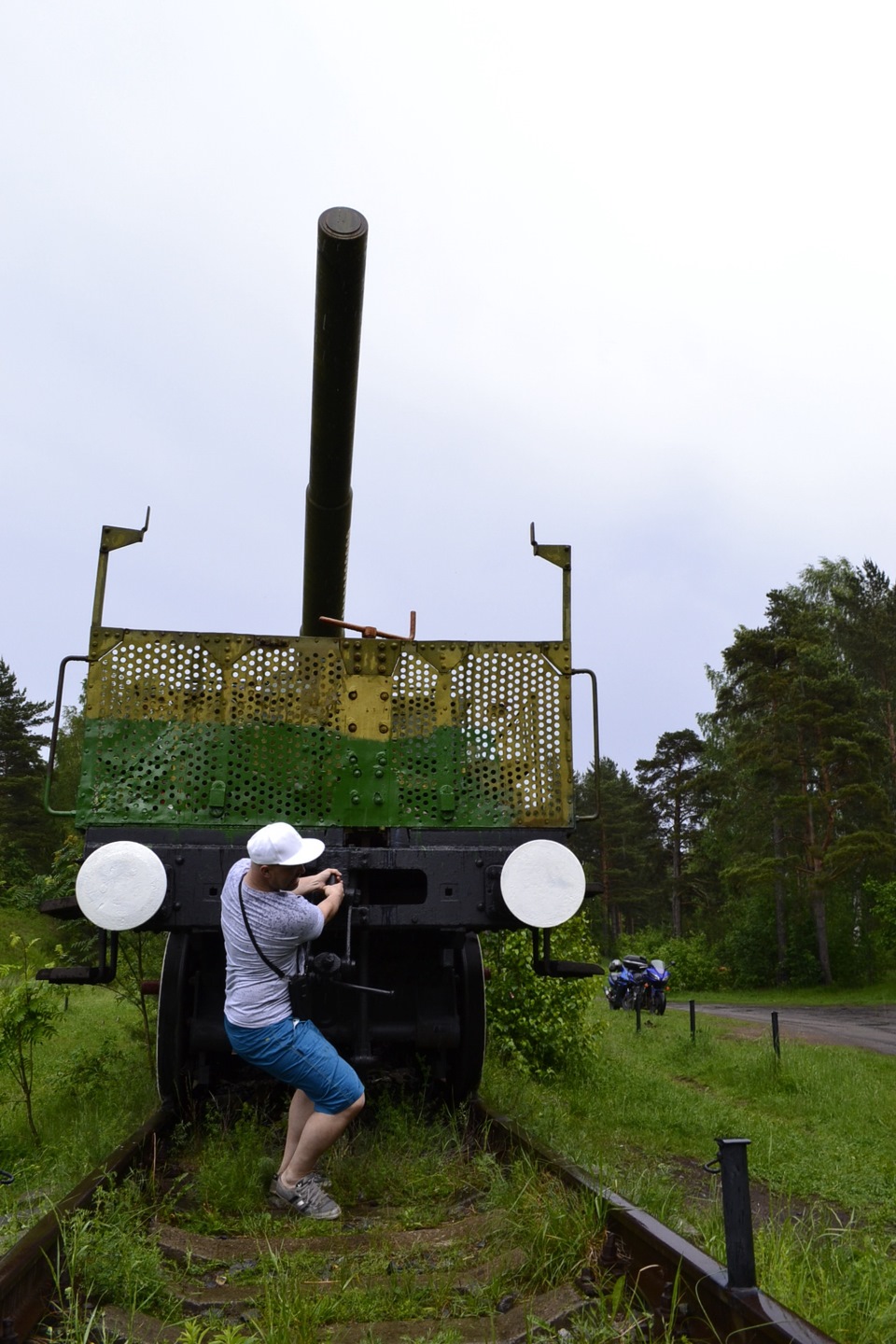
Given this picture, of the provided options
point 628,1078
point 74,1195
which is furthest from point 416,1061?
point 628,1078

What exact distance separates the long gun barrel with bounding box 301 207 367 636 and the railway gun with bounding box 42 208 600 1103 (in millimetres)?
17

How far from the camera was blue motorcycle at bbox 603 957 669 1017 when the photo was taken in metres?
18.9

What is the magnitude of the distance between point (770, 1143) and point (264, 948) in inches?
156

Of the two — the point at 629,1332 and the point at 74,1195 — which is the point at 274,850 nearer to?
the point at 74,1195

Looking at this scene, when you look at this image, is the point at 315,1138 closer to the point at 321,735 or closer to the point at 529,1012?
the point at 321,735

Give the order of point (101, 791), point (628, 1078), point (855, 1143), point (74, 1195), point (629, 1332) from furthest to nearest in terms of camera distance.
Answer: point (628, 1078) < point (855, 1143) < point (101, 791) < point (74, 1195) < point (629, 1332)

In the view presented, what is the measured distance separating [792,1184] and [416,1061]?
2.12 meters

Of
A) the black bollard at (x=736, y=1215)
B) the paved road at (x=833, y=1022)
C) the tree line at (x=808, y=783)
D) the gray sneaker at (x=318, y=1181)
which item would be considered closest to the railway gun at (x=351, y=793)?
the gray sneaker at (x=318, y=1181)

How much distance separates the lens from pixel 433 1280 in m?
3.26

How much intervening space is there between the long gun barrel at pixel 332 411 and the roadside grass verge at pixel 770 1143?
3351 millimetres

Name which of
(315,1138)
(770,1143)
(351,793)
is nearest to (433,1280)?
(315,1138)

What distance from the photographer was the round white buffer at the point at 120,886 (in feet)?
15.1

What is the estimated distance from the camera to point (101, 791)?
5137mm

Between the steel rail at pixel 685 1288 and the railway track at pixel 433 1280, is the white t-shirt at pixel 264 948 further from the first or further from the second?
the steel rail at pixel 685 1288
